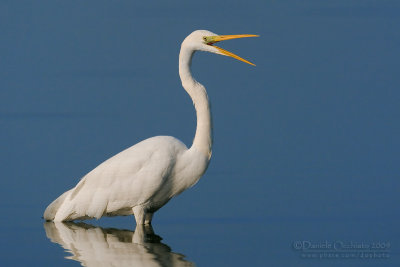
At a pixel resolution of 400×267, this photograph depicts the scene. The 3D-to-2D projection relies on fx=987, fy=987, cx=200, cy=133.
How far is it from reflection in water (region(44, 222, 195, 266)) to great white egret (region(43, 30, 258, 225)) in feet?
1.00

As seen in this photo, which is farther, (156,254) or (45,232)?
(45,232)

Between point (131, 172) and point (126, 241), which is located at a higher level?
point (131, 172)

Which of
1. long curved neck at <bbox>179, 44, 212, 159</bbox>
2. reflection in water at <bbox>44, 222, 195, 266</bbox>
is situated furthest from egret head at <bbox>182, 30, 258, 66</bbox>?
reflection in water at <bbox>44, 222, 195, 266</bbox>

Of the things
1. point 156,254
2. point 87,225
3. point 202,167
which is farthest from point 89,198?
point 156,254

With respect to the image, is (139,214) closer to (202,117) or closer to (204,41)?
(202,117)

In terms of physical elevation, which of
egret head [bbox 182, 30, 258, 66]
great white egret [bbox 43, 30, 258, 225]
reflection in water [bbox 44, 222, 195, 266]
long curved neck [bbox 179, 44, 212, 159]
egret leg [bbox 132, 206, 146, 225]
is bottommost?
reflection in water [bbox 44, 222, 195, 266]

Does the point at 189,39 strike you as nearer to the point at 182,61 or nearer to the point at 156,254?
the point at 182,61

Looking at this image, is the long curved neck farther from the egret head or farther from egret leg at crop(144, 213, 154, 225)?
egret leg at crop(144, 213, 154, 225)

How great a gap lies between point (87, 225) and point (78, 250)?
6.74ft

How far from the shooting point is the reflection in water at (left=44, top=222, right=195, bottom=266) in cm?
1048

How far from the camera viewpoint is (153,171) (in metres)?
12.4

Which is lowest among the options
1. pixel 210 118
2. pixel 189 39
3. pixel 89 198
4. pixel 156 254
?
pixel 156 254

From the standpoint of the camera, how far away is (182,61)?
42.2ft

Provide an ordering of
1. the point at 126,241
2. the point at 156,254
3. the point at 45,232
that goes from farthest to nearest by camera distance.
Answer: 1. the point at 45,232
2. the point at 126,241
3. the point at 156,254
